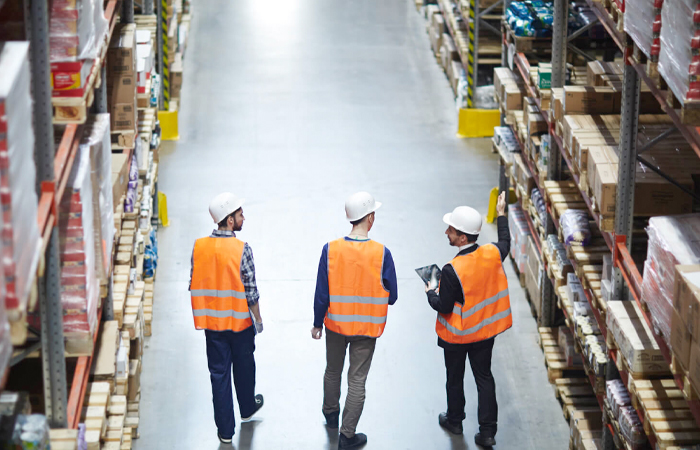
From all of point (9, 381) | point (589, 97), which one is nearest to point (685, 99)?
point (589, 97)

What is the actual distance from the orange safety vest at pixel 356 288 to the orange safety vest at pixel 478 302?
0.53 meters


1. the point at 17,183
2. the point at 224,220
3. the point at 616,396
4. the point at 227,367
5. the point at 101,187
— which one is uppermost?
the point at 17,183

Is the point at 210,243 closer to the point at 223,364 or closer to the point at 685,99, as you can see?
the point at 223,364

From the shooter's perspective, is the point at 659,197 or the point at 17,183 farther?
the point at 659,197

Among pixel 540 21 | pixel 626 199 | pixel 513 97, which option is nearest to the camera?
pixel 626 199

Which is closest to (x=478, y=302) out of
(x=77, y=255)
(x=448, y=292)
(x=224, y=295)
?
(x=448, y=292)

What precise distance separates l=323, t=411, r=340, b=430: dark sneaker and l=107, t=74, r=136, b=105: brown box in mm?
3000

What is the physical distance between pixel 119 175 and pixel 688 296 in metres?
4.27

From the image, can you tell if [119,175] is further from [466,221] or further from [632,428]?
[632,428]

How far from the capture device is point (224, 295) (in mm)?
7324

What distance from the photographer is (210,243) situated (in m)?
7.30

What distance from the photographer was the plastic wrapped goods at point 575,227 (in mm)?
7926

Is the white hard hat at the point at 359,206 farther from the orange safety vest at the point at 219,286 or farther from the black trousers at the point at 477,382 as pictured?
the black trousers at the point at 477,382

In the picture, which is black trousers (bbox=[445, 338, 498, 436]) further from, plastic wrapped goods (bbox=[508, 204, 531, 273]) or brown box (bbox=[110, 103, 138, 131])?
brown box (bbox=[110, 103, 138, 131])
